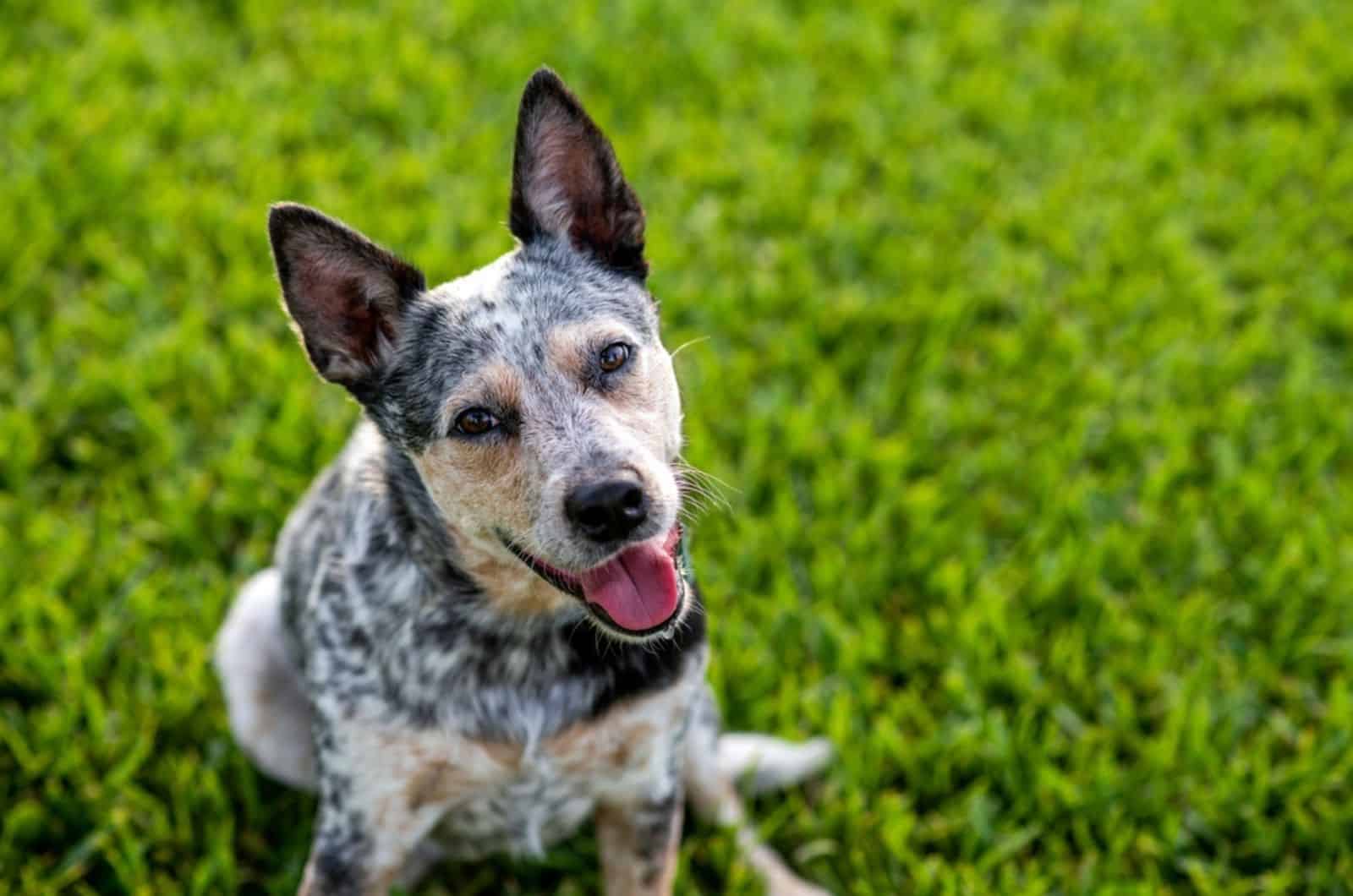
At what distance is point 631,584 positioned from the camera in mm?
2822

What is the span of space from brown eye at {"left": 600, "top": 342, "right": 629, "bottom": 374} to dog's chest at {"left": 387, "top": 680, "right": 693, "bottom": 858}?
2.54 ft

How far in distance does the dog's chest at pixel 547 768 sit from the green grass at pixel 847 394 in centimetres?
60

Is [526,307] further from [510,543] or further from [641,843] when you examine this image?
[641,843]

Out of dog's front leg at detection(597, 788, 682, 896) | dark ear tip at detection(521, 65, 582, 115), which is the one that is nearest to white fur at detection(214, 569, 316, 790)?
dog's front leg at detection(597, 788, 682, 896)

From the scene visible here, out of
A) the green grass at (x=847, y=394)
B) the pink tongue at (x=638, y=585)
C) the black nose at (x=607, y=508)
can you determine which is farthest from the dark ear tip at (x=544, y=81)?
the green grass at (x=847, y=394)

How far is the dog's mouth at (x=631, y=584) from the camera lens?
9.15 feet

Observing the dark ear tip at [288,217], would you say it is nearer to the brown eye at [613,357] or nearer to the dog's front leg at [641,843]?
the brown eye at [613,357]

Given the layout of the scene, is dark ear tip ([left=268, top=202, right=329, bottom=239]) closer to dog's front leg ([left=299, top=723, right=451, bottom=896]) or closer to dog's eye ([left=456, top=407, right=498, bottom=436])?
dog's eye ([left=456, top=407, right=498, bottom=436])

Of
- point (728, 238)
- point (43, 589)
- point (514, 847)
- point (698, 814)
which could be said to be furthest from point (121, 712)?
point (728, 238)

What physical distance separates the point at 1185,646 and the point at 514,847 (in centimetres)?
230

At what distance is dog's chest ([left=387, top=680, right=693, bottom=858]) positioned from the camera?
299cm

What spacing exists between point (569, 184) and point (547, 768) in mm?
1359

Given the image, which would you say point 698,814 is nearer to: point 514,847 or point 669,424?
point 514,847

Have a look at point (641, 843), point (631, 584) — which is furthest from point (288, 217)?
point (641, 843)
